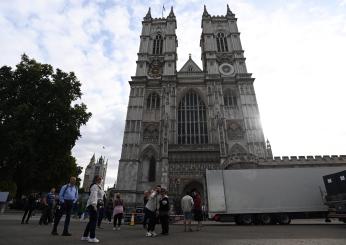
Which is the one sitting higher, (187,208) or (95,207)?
(187,208)

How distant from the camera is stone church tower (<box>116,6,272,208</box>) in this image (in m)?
28.0

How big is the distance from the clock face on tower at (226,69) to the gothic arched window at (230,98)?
335 cm

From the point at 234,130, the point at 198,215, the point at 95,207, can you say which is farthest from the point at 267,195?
the point at 234,130

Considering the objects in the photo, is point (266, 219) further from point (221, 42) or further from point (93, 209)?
point (221, 42)

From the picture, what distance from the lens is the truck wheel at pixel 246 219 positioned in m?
12.5

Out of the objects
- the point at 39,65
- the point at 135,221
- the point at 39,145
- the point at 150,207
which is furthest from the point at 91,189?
the point at 39,65

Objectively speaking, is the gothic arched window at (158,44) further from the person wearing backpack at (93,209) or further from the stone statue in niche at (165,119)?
the person wearing backpack at (93,209)

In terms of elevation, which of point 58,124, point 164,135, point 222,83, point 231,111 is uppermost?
point 222,83

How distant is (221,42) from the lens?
41.3 metres

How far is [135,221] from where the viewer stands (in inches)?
569

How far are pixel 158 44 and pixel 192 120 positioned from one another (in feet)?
55.5

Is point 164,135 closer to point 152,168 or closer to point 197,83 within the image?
point 152,168

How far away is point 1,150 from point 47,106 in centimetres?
462

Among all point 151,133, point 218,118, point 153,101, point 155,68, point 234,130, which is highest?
point 155,68
